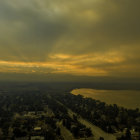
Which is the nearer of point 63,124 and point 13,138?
point 13,138

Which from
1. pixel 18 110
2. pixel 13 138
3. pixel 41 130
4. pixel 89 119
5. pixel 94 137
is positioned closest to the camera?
pixel 13 138

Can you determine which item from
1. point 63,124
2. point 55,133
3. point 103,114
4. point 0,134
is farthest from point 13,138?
point 103,114

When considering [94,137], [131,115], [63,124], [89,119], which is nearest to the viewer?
[94,137]

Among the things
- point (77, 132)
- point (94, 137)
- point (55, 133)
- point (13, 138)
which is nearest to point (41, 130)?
point (55, 133)

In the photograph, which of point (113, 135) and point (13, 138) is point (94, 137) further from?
point (13, 138)

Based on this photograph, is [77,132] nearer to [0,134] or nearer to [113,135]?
[113,135]

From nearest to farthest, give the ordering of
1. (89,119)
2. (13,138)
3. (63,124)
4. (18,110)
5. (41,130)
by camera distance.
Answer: (13,138) → (41,130) → (63,124) → (89,119) → (18,110)

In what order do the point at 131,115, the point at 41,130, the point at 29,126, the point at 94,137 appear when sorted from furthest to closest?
the point at 131,115, the point at 29,126, the point at 41,130, the point at 94,137

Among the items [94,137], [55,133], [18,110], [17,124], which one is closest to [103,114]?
[94,137]

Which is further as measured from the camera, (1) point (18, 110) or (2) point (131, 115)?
(1) point (18, 110)
